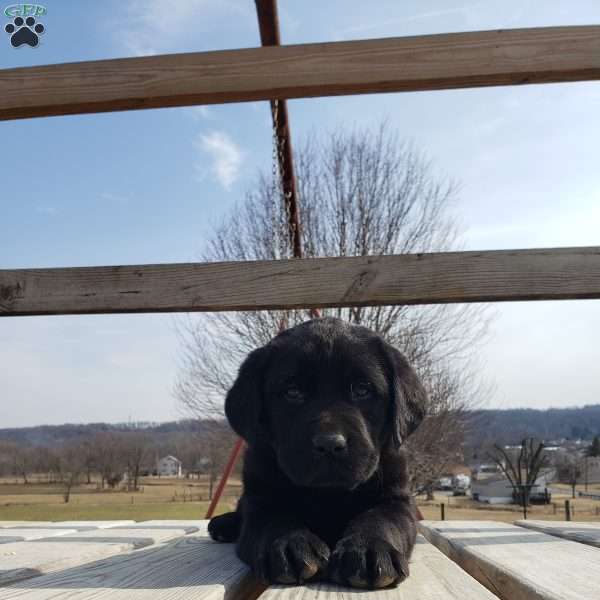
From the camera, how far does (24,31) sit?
391 centimetres

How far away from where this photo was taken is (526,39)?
8.38 ft

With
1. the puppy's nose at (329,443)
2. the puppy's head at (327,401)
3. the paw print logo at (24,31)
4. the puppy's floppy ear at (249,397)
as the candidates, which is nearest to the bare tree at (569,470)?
the paw print logo at (24,31)

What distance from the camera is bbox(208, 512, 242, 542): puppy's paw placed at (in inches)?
97.6

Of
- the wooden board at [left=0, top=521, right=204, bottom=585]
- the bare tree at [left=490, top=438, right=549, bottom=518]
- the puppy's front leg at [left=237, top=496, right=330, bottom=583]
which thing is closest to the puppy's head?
the puppy's front leg at [left=237, top=496, right=330, bottom=583]

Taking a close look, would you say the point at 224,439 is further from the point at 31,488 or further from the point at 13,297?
the point at 31,488

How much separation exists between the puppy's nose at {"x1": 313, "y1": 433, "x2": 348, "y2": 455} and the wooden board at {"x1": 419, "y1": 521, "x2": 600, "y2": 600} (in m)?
0.48

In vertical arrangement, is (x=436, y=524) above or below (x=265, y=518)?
below

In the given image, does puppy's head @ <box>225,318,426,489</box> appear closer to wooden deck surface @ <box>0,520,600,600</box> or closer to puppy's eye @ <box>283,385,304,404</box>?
puppy's eye @ <box>283,385,304,404</box>

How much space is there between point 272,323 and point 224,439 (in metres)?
5.02

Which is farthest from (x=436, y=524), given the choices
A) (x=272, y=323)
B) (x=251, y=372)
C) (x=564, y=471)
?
(x=564, y=471)

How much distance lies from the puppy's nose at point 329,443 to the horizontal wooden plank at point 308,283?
95 cm

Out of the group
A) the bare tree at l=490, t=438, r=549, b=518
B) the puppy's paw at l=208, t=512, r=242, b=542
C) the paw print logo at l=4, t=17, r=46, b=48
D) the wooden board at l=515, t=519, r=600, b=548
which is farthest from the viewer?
the bare tree at l=490, t=438, r=549, b=518

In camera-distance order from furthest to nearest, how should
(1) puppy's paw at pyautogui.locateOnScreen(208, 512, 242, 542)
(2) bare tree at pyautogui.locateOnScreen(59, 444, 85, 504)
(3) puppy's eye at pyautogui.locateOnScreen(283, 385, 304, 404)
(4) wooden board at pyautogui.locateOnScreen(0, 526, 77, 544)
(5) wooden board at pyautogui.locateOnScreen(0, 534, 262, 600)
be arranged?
(2) bare tree at pyautogui.locateOnScreen(59, 444, 85, 504), (4) wooden board at pyautogui.locateOnScreen(0, 526, 77, 544), (1) puppy's paw at pyautogui.locateOnScreen(208, 512, 242, 542), (3) puppy's eye at pyautogui.locateOnScreen(283, 385, 304, 404), (5) wooden board at pyautogui.locateOnScreen(0, 534, 262, 600)

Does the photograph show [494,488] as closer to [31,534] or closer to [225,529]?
[31,534]
